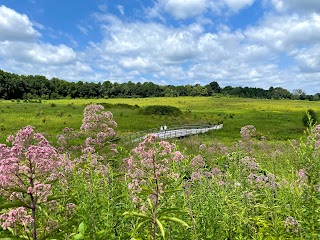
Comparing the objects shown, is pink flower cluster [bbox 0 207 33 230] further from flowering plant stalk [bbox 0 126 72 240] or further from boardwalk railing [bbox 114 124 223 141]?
boardwalk railing [bbox 114 124 223 141]

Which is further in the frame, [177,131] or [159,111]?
[159,111]

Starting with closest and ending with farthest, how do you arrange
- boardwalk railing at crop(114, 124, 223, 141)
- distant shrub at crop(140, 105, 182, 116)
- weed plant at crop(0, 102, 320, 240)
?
weed plant at crop(0, 102, 320, 240)
boardwalk railing at crop(114, 124, 223, 141)
distant shrub at crop(140, 105, 182, 116)

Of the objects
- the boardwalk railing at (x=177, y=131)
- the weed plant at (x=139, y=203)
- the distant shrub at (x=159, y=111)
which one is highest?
the weed plant at (x=139, y=203)

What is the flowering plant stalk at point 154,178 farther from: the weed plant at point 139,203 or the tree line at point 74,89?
the tree line at point 74,89

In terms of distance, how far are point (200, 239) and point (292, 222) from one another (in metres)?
1.51

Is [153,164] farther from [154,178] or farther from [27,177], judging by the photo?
[27,177]

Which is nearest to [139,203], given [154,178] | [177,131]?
[154,178]

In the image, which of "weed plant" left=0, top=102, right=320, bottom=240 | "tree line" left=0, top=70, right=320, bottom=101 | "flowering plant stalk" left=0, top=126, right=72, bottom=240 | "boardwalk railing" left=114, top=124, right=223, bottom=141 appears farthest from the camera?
"tree line" left=0, top=70, right=320, bottom=101

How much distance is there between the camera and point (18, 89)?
14325 cm

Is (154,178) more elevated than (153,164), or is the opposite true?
(153,164)

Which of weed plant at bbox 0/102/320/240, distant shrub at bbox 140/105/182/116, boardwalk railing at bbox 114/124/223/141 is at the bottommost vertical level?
boardwalk railing at bbox 114/124/223/141

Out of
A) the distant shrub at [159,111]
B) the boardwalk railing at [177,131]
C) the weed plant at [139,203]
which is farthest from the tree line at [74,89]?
the weed plant at [139,203]

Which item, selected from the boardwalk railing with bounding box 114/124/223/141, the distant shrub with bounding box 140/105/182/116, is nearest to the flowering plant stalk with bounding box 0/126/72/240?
the boardwalk railing with bounding box 114/124/223/141

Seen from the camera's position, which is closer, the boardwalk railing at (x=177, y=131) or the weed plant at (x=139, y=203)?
the weed plant at (x=139, y=203)
